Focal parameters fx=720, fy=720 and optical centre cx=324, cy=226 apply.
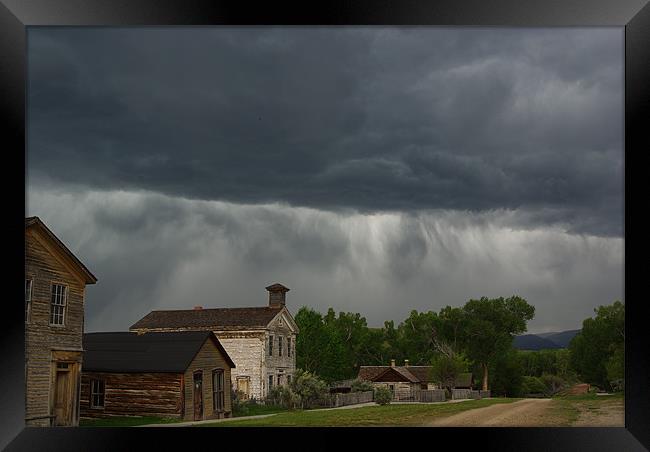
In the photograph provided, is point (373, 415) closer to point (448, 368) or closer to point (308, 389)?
point (308, 389)

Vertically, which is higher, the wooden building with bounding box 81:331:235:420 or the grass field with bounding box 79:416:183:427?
the wooden building with bounding box 81:331:235:420

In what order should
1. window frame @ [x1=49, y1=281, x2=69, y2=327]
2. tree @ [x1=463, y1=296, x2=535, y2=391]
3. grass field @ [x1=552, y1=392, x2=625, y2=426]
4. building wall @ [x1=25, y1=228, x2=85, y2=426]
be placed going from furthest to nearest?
tree @ [x1=463, y1=296, x2=535, y2=391]
grass field @ [x1=552, y1=392, x2=625, y2=426]
window frame @ [x1=49, y1=281, x2=69, y2=327]
building wall @ [x1=25, y1=228, x2=85, y2=426]

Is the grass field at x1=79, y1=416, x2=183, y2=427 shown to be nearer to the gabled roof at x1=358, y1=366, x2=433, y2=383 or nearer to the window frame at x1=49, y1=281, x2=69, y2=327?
the window frame at x1=49, y1=281, x2=69, y2=327

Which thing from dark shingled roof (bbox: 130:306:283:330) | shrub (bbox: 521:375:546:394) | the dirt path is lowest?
the dirt path

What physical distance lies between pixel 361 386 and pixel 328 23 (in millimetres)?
5032

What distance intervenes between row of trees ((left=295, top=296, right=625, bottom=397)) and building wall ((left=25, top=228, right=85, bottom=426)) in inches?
89.4

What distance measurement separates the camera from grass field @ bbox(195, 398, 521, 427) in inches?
280

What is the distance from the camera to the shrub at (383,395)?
765 cm

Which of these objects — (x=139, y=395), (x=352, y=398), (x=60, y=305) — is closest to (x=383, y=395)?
(x=352, y=398)

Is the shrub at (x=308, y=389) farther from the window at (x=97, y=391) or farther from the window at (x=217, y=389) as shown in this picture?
the window at (x=97, y=391)

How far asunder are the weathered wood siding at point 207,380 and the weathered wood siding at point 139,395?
0.08 metres

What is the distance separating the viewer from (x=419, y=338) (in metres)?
8.01

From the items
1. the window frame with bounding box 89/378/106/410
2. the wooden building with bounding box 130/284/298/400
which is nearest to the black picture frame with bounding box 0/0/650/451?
the wooden building with bounding box 130/284/298/400

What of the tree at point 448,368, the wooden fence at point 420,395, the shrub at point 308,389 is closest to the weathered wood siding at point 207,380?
the shrub at point 308,389
